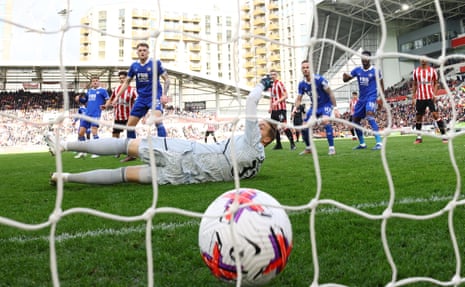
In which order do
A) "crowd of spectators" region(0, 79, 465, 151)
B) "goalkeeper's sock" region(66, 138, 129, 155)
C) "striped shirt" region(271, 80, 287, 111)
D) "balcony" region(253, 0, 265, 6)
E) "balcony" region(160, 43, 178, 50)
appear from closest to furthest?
"goalkeeper's sock" region(66, 138, 129, 155), "striped shirt" region(271, 80, 287, 111), "crowd of spectators" region(0, 79, 465, 151), "balcony" region(160, 43, 178, 50), "balcony" region(253, 0, 265, 6)

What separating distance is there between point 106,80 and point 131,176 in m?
34.6

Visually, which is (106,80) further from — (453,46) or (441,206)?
(441,206)

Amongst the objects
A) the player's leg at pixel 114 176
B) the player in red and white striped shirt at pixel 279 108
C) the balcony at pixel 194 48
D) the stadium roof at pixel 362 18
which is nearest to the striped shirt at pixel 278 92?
the player in red and white striped shirt at pixel 279 108

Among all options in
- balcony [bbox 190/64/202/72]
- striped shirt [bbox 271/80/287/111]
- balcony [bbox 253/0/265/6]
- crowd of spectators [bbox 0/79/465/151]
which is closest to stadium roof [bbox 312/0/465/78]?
crowd of spectators [bbox 0/79/465/151]

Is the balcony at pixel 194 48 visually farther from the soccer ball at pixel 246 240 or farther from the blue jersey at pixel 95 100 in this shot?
the soccer ball at pixel 246 240

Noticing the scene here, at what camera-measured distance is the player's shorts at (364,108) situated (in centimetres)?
839

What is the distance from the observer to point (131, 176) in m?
4.30

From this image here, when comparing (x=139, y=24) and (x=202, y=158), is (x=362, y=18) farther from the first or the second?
(x=202, y=158)

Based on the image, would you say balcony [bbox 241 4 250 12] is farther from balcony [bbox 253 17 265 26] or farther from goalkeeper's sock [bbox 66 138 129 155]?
goalkeeper's sock [bbox 66 138 129 155]

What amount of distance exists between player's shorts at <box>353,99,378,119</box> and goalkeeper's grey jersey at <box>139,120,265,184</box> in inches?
187

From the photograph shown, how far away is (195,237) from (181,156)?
1748 millimetres

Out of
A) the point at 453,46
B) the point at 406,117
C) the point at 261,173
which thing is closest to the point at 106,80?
the point at 406,117

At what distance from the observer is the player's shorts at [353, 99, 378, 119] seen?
839 cm

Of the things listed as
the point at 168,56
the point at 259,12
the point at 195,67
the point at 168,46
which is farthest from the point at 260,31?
the point at 168,56
